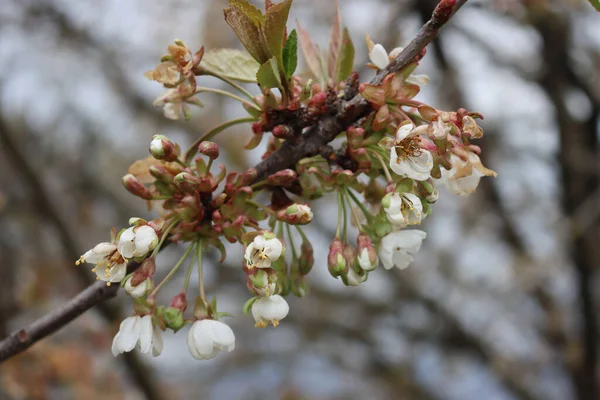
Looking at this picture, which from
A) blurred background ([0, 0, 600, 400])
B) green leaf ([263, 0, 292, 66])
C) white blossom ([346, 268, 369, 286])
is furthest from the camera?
blurred background ([0, 0, 600, 400])

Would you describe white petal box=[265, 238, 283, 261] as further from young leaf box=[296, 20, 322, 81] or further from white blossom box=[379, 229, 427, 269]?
young leaf box=[296, 20, 322, 81]

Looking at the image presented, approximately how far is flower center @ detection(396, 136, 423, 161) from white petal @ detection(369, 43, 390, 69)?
0.66 feet

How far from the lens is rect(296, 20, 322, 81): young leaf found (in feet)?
3.39

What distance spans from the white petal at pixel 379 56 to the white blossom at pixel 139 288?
1.85 ft

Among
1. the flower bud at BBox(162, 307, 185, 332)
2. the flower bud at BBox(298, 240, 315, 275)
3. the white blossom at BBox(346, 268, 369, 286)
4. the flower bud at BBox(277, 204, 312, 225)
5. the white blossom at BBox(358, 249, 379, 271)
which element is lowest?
the white blossom at BBox(346, 268, 369, 286)

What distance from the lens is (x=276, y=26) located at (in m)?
0.81

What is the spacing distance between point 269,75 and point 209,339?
1.51 ft

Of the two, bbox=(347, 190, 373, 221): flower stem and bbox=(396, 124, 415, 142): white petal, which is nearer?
bbox=(396, 124, 415, 142): white petal

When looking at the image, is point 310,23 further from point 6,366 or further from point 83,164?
point 6,366

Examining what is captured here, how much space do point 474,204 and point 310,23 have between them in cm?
203

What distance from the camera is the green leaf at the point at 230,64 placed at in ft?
3.33

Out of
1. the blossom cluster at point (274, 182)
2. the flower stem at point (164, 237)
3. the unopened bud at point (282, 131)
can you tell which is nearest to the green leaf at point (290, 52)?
the blossom cluster at point (274, 182)

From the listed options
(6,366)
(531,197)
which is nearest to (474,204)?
(531,197)

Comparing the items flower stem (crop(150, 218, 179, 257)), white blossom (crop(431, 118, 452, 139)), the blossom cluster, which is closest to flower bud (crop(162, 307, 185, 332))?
the blossom cluster
